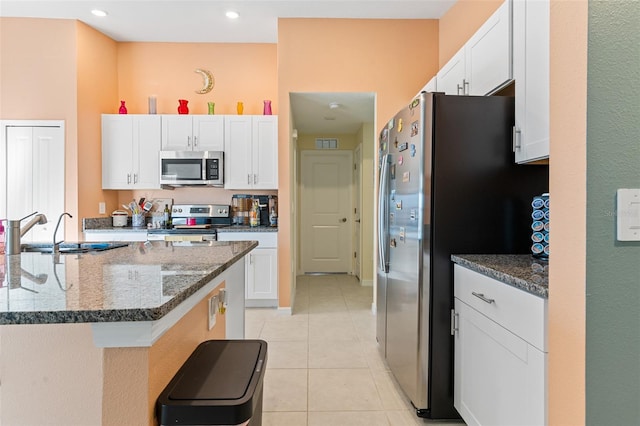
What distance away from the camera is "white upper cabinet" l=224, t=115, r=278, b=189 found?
3818 mm

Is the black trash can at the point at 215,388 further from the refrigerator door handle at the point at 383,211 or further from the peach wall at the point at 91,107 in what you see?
the peach wall at the point at 91,107

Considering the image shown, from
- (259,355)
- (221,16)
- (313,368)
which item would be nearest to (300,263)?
(313,368)

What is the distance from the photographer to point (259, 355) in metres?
1.14

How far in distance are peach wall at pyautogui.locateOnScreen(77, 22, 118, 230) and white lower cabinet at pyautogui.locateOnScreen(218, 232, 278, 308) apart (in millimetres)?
1608

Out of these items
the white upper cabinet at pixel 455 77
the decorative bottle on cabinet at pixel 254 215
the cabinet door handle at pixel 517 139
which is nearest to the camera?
the cabinet door handle at pixel 517 139

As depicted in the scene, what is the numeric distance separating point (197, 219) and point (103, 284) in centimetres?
319

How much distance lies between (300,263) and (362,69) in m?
3.22

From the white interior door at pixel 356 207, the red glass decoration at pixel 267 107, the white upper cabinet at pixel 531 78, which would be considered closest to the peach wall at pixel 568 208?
the white upper cabinet at pixel 531 78

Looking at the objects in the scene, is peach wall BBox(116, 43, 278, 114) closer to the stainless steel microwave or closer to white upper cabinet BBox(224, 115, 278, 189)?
white upper cabinet BBox(224, 115, 278, 189)

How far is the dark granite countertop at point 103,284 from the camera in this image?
0.69m

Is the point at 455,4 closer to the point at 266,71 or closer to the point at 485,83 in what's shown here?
the point at 485,83

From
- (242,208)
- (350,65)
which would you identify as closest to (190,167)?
(242,208)

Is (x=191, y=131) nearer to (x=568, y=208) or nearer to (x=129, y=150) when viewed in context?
(x=129, y=150)

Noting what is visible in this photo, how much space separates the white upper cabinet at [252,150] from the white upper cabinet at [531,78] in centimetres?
261
